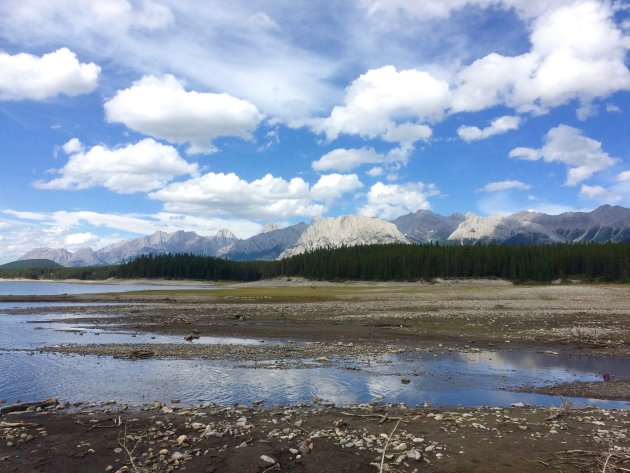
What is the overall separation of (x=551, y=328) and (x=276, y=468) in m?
30.6

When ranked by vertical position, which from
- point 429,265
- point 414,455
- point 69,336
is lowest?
point 69,336

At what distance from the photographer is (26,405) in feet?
50.1

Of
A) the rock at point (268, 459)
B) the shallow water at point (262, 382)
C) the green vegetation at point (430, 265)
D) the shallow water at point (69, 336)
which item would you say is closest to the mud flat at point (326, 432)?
the rock at point (268, 459)

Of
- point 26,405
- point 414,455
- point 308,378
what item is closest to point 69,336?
point 26,405

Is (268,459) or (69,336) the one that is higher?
(268,459)

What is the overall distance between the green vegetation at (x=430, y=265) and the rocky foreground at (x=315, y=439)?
106 metres

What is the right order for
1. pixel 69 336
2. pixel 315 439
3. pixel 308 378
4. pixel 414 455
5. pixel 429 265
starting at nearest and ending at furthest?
1. pixel 414 455
2. pixel 315 439
3. pixel 308 378
4. pixel 69 336
5. pixel 429 265

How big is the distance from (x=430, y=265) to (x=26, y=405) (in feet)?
418

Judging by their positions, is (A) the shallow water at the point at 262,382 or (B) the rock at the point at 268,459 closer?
(B) the rock at the point at 268,459

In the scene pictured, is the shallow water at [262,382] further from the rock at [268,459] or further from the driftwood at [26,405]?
the rock at [268,459]

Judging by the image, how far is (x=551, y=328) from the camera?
33812mm

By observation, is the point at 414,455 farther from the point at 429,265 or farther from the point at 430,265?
the point at 430,265

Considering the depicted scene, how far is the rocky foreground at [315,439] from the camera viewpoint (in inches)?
398

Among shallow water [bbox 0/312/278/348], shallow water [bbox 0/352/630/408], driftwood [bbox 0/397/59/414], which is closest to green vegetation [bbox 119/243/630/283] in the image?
shallow water [bbox 0/352/630/408]
